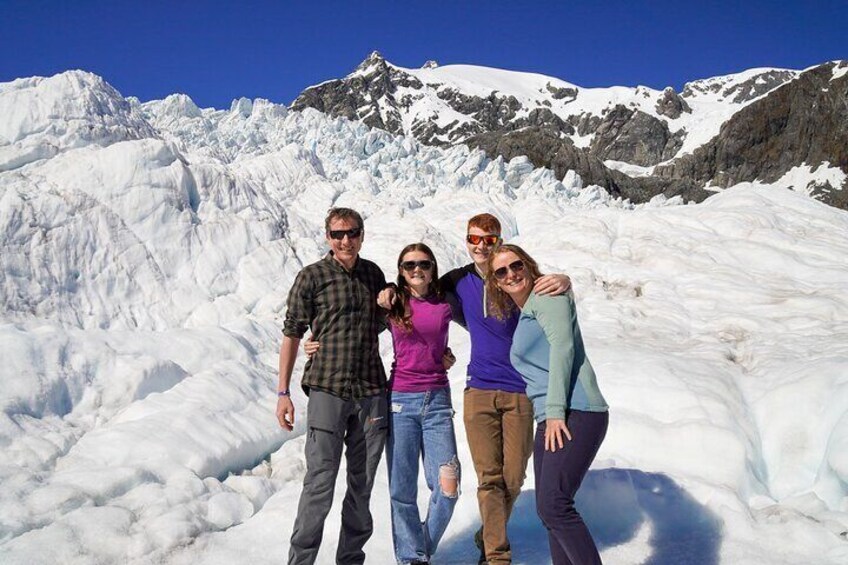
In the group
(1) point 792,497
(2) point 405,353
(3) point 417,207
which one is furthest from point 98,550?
(3) point 417,207

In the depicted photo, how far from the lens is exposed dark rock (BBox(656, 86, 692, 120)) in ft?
400

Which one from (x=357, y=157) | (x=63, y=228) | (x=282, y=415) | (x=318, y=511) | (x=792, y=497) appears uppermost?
(x=357, y=157)

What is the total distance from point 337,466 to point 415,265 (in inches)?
48.2

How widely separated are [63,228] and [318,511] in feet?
25.2

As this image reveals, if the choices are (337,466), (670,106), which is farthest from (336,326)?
(670,106)

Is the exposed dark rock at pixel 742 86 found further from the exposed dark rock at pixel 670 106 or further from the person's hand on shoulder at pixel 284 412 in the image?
the person's hand on shoulder at pixel 284 412

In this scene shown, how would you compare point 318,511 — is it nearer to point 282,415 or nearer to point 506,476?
point 282,415

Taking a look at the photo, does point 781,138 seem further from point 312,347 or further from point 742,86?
point 312,347

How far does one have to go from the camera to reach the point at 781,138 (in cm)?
Result: 8919

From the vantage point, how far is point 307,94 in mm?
129125

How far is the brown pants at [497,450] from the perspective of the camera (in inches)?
127

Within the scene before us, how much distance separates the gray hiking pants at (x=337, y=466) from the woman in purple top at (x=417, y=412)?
129 mm

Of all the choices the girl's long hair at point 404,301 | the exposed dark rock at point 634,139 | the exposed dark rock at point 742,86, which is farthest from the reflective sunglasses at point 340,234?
the exposed dark rock at point 742,86

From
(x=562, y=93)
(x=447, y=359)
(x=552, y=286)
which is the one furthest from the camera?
(x=562, y=93)
